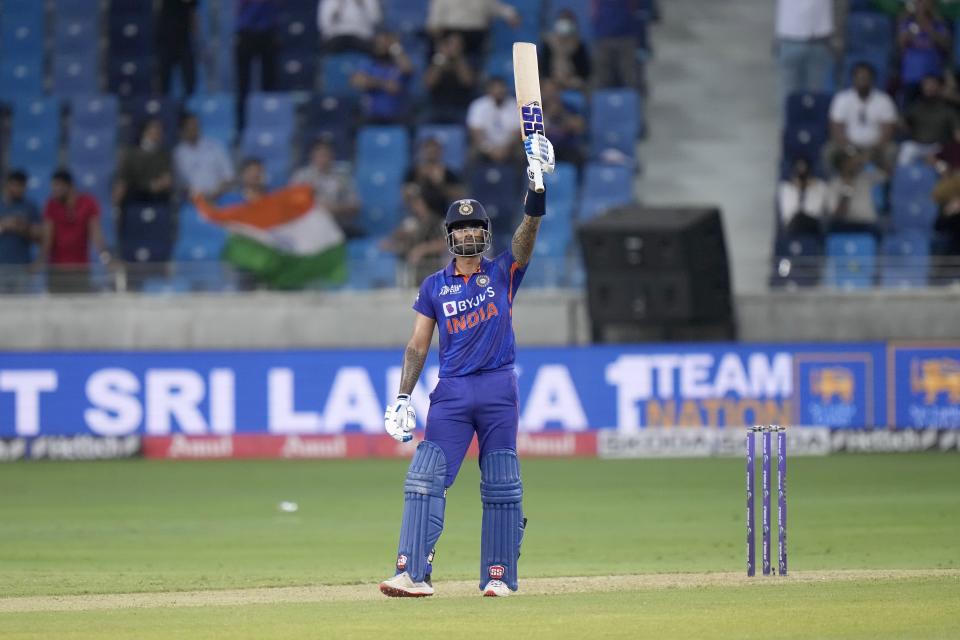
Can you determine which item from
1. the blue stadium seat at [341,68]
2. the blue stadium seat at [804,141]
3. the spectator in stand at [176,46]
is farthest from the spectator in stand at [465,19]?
the blue stadium seat at [804,141]

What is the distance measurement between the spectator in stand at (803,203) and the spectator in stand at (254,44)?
7.68 metres

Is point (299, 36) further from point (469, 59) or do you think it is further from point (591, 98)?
point (591, 98)

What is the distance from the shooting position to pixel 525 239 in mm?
9531

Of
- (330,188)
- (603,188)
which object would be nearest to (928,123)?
(603,188)

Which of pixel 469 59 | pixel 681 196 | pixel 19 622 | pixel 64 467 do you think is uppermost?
pixel 469 59

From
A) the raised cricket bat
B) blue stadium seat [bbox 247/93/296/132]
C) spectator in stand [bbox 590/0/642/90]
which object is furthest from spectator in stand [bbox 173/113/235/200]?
the raised cricket bat

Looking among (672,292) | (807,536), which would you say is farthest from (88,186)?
(807,536)

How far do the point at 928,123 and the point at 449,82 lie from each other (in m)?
6.53

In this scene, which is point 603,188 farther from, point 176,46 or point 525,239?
point 525,239

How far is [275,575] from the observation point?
476 inches

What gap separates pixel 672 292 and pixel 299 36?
7.74 metres

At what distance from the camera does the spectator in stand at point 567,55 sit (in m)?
24.4

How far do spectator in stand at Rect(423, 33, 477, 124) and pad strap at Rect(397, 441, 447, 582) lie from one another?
15.4m

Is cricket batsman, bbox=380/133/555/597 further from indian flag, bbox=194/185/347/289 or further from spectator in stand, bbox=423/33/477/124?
spectator in stand, bbox=423/33/477/124
